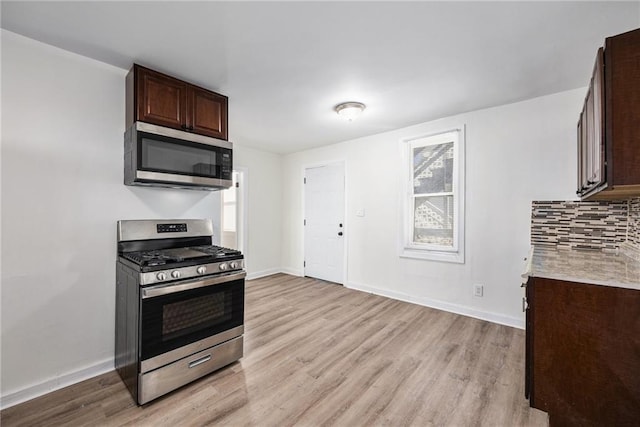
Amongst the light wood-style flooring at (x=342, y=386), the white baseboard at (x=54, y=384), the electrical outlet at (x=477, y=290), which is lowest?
the light wood-style flooring at (x=342, y=386)

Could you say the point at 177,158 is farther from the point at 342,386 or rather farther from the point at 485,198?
the point at 485,198

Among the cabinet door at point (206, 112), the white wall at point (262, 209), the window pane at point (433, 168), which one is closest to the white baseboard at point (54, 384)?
the cabinet door at point (206, 112)

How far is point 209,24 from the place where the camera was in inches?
68.1

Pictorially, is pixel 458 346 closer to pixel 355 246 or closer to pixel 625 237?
pixel 625 237

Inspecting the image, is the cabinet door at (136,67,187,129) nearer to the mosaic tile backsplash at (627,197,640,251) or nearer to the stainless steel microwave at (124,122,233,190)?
the stainless steel microwave at (124,122,233,190)

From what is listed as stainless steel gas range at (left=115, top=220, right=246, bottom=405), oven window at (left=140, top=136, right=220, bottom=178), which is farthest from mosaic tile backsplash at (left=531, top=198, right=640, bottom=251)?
oven window at (left=140, top=136, right=220, bottom=178)

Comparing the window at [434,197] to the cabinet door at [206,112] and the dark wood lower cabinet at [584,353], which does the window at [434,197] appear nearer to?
the dark wood lower cabinet at [584,353]

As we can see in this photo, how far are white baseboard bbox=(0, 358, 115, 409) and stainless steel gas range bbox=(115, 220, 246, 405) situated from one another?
101 mm

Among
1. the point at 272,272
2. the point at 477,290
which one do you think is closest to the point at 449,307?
the point at 477,290

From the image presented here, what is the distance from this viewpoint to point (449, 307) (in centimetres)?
338

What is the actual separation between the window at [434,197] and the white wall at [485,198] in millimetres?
100

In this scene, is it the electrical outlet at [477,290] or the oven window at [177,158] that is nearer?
the oven window at [177,158]

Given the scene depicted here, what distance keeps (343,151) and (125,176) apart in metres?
3.12

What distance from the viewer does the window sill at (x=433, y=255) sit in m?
3.32
